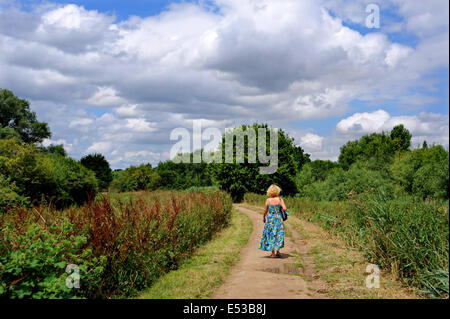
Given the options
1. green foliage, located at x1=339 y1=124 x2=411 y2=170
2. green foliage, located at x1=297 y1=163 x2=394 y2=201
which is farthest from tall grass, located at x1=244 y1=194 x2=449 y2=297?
green foliage, located at x1=339 y1=124 x2=411 y2=170

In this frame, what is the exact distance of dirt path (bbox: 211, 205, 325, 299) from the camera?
5.70 metres

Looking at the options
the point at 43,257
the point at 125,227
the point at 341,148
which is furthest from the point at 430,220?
the point at 341,148

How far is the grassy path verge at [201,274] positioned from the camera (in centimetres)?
607

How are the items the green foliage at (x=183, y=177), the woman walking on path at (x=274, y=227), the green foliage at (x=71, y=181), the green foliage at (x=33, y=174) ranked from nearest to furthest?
the woman walking on path at (x=274, y=227) → the green foliage at (x=33, y=174) → the green foliage at (x=71, y=181) → the green foliage at (x=183, y=177)

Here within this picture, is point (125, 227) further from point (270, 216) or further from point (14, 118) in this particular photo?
point (14, 118)

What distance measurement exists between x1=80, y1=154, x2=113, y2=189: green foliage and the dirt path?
187 ft

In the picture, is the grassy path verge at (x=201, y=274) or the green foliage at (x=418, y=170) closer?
the grassy path verge at (x=201, y=274)

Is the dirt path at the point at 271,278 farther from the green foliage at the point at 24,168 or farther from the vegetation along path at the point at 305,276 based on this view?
the green foliage at the point at 24,168

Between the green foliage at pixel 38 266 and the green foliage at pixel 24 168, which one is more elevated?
the green foliage at pixel 24 168

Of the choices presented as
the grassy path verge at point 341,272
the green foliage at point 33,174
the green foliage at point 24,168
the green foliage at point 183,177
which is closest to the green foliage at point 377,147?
the green foliage at point 183,177

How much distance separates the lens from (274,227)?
907 cm

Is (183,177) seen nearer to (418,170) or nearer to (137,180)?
(137,180)

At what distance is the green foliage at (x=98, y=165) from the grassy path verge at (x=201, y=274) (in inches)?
2167
